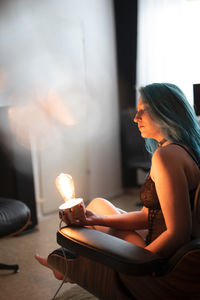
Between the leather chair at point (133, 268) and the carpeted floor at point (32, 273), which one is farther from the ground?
the leather chair at point (133, 268)

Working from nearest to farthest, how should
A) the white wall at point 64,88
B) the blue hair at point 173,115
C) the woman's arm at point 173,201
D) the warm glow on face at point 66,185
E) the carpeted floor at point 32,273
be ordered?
the woman's arm at point 173,201
the blue hair at point 173,115
the warm glow on face at point 66,185
the carpeted floor at point 32,273
the white wall at point 64,88

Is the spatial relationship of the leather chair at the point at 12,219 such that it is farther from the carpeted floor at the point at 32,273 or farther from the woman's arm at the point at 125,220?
the woman's arm at the point at 125,220

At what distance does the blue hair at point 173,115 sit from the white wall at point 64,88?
1.90 metres

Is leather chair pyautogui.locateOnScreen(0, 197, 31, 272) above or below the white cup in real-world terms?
below

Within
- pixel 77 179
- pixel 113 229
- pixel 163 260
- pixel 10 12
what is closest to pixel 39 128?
pixel 77 179

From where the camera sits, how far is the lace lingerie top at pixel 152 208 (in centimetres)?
150

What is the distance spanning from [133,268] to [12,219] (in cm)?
132

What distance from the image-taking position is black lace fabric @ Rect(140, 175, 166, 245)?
4.91 ft

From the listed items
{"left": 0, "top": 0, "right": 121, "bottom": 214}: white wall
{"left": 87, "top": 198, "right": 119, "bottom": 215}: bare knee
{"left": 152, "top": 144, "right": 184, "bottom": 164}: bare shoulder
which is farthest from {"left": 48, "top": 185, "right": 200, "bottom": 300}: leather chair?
{"left": 0, "top": 0, "right": 121, "bottom": 214}: white wall

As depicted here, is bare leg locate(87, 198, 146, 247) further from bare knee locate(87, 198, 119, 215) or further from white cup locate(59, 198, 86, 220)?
white cup locate(59, 198, 86, 220)

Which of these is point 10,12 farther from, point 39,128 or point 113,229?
point 113,229

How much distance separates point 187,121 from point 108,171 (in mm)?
2812

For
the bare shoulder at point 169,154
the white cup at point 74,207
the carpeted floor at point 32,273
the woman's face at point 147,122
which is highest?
the woman's face at point 147,122

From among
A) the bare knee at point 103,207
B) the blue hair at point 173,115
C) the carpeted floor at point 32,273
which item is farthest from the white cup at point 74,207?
the carpeted floor at point 32,273
